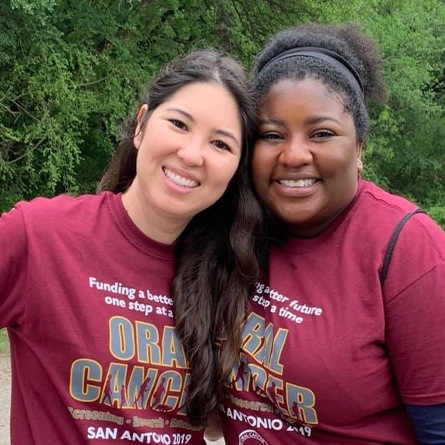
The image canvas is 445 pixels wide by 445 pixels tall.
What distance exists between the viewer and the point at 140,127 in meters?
2.22

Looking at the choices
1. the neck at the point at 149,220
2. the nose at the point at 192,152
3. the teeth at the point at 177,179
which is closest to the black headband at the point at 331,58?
the nose at the point at 192,152

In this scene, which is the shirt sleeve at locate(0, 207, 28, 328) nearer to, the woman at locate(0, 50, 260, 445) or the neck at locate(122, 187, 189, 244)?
the woman at locate(0, 50, 260, 445)

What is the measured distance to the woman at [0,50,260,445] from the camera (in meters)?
1.89

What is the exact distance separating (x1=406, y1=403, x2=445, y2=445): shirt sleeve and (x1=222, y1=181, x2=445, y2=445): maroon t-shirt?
0.10 ft

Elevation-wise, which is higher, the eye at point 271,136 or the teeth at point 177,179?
the eye at point 271,136

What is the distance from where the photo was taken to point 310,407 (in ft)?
6.19

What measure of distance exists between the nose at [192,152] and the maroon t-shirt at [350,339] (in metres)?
0.43

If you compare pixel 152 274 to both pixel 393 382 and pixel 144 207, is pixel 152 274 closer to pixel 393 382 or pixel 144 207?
pixel 144 207

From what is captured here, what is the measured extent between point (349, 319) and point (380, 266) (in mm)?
173

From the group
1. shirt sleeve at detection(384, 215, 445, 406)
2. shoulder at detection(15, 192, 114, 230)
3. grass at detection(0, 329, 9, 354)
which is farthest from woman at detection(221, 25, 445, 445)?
grass at detection(0, 329, 9, 354)

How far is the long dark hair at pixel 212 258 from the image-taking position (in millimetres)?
2051

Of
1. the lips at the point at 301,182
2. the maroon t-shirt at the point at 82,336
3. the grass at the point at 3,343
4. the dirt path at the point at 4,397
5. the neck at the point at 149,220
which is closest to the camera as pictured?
the maroon t-shirt at the point at 82,336

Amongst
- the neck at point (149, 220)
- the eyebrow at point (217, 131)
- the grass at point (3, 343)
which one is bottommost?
the neck at point (149, 220)

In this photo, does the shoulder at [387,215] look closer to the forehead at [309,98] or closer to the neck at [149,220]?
the forehead at [309,98]
